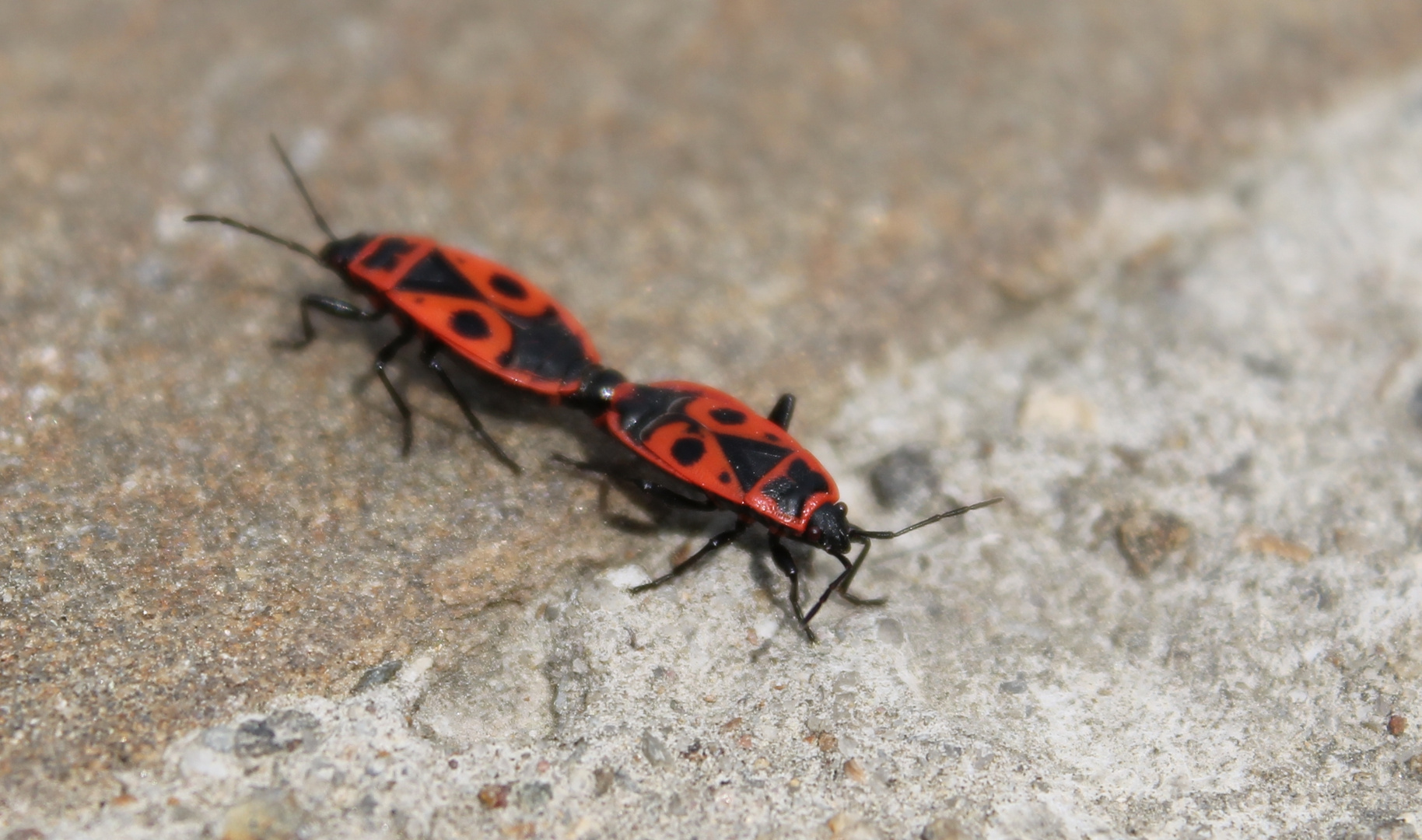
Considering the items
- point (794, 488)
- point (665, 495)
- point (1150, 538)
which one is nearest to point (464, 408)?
point (665, 495)

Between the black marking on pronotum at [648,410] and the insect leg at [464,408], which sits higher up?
the black marking on pronotum at [648,410]

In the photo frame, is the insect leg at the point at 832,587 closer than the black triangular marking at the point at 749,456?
Yes

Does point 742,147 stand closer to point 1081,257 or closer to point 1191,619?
point 1081,257

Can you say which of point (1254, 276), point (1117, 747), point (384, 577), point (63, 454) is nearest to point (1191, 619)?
Answer: point (1117, 747)

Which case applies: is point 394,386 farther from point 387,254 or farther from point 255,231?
point 255,231

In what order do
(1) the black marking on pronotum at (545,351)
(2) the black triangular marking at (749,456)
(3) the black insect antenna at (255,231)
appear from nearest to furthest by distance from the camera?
1. (2) the black triangular marking at (749,456)
2. (1) the black marking on pronotum at (545,351)
3. (3) the black insect antenna at (255,231)

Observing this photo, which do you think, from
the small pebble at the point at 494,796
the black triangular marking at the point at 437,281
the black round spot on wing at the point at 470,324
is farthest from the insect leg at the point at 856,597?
the black triangular marking at the point at 437,281

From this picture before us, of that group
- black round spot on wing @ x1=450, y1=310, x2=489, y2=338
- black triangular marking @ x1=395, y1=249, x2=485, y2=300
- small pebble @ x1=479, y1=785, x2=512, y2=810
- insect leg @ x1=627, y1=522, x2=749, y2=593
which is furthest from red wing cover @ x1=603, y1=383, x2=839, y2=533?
small pebble @ x1=479, y1=785, x2=512, y2=810

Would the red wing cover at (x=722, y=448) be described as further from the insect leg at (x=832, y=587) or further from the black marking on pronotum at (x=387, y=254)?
the black marking on pronotum at (x=387, y=254)
